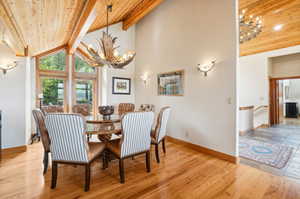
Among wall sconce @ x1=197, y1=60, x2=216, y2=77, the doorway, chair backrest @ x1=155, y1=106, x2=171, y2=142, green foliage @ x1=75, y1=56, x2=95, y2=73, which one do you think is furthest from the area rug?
green foliage @ x1=75, y1=56, x2=95, y2=73

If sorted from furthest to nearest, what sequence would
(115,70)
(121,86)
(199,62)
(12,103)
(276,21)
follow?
(121,86), (115,70), (276,21), (199,62), (12,103)

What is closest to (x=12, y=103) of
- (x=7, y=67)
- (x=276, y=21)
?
(x=7, y=67)

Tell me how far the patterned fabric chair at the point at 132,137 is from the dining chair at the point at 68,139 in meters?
0.40

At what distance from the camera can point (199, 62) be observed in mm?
3518

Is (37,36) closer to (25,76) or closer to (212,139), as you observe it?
(25,76)

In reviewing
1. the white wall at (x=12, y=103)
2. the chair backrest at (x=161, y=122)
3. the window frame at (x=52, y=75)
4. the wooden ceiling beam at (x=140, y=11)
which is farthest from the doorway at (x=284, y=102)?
the white wall at (x=12, y=103)

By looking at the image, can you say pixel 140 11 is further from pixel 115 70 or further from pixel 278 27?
pixel 278 27

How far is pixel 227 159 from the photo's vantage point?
9.51ft

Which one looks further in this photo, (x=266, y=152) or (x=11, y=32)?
(x=266, y=152)

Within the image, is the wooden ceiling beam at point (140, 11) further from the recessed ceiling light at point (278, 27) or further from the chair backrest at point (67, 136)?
the chair backrest at point (67, 136)

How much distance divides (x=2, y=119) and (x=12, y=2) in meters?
2.55

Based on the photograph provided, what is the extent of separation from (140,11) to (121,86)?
2592 millimetres

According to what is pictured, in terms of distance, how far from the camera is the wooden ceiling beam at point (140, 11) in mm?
4256

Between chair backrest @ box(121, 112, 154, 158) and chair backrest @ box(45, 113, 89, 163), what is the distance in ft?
1.71
